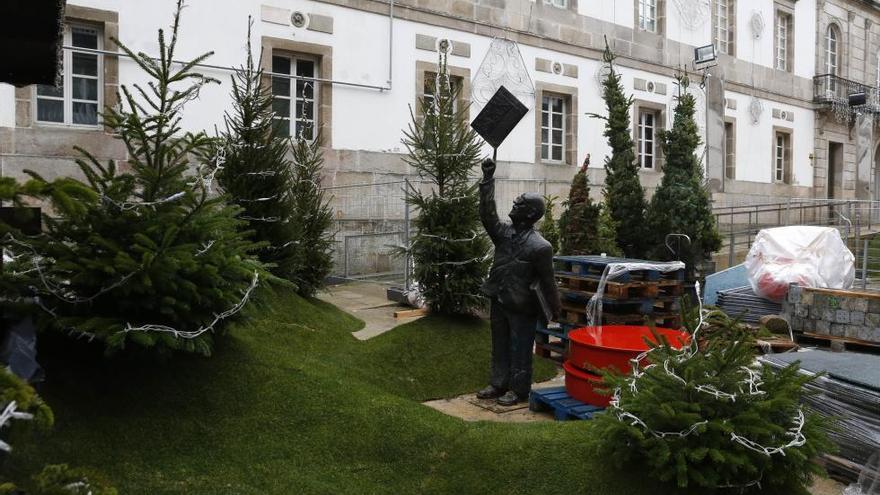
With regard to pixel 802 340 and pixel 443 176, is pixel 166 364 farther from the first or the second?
pixel 802 340

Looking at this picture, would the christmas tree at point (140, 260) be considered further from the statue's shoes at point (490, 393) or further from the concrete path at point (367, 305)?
the concrete path at point (367, 305)

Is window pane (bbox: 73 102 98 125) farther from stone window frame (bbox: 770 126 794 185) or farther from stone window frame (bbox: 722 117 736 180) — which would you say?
stone window frame (bbox: 770 126 794 185)

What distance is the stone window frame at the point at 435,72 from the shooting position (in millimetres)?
14094

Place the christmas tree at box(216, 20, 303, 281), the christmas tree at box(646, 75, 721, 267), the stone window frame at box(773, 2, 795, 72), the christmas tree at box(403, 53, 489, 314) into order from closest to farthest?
the christmas tree at box(403, 53, 489, 314) → the christmas tree at box(216, 20, 303, 281) → the christmas tree at box(646, 75, 721, 267) → the stone window frame at box(773, 2, 795, 72)

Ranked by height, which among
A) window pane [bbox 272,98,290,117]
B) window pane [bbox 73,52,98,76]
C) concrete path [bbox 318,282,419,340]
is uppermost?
window pane [bbox 73,52,98,76]

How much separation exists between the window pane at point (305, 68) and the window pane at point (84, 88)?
3512 millimetres

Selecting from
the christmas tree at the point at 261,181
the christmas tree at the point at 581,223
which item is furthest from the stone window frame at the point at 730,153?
the christmas tree at the point at 261,181

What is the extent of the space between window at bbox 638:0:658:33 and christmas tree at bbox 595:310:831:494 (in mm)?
16744

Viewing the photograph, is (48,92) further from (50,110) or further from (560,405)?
(560,405)

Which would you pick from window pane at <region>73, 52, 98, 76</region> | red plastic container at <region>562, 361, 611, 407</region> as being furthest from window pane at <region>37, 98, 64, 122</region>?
red plastic container at <region>562, 361, 611, 407</region>

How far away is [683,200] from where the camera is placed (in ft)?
37.4

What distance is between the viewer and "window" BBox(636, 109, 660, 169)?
19.1m

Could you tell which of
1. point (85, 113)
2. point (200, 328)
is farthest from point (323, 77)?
point (200, 328)

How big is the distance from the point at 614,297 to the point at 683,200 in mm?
4947
